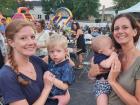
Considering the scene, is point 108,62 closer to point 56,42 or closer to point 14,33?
point 56,42

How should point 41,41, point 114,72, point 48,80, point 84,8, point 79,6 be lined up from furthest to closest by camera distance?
point 84,8 → point 79,6 → point 41,41 → point 114,72 → point 48,80

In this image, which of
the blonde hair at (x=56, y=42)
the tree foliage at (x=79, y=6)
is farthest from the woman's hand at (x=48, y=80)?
the tree foliage at (x=79, y=6)

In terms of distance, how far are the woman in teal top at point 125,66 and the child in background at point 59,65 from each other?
0.89 ft

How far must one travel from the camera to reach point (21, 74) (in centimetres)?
239

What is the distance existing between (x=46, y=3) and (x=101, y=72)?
299 feet

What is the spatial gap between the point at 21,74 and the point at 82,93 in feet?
21.1

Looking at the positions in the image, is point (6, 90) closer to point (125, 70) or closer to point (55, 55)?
point (55, 55)

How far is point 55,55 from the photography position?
2.89m

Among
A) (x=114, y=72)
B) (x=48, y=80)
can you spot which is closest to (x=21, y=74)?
(x=48, y=80)

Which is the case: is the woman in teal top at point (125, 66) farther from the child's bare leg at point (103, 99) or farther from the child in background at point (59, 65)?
the child in background at point (59, 65)

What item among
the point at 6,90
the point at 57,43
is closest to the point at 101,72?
the point at 57,43

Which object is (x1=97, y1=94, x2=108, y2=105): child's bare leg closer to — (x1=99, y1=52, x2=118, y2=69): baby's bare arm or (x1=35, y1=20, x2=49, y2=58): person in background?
(x1=99, y1=52, x2=118, y2=69): baby's bare arm

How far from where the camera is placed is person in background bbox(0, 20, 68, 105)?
2318mm

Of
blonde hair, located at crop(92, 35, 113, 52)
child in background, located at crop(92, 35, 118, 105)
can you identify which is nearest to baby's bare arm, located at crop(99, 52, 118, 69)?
child in background, located at crop(92, 35, 118, 105)
